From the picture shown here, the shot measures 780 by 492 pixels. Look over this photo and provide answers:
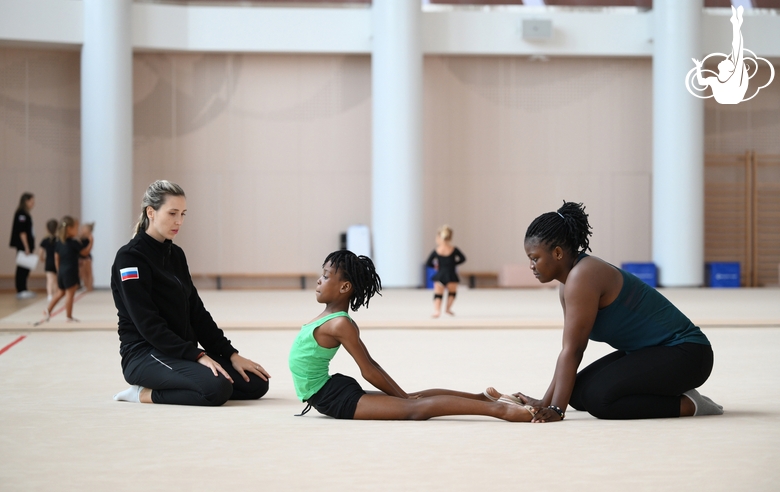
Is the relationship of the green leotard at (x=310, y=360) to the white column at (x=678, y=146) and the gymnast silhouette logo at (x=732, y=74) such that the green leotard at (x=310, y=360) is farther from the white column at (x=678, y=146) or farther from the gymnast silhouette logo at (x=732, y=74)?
the gymnast silhouette logo at (x=732, y=74)

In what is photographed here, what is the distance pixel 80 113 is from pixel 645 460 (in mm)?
16252

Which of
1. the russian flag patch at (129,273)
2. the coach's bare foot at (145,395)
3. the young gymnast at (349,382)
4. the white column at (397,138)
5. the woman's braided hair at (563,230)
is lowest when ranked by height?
the coach's bare foot at (145,395)

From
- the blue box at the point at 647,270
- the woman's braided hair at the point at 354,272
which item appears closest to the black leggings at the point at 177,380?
the woman's braided hair at the point at 354,272

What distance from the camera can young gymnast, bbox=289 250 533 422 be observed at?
14.2 feet

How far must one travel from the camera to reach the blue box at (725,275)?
17953 millimetres

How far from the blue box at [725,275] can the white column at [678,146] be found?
53 cm

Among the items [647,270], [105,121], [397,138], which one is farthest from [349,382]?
[647,270]

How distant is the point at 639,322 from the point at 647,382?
0.99ft

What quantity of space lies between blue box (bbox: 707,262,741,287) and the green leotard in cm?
1512

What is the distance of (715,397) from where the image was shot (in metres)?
5.21

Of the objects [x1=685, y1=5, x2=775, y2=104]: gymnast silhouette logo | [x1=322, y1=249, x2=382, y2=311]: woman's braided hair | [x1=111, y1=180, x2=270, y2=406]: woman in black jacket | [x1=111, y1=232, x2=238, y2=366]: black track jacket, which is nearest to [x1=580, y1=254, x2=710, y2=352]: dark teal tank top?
[x1=322, y1=249, x2=382, y2=311]: woman's braided hair

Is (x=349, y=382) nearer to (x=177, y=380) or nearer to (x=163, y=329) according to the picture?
(x=177, y=380)

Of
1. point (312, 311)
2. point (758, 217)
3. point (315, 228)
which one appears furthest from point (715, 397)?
point (758, 217)

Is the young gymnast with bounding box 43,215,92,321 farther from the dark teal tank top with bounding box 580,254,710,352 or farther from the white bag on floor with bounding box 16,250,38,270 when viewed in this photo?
the dark teal tank top with bounding box 580,254,710,352
